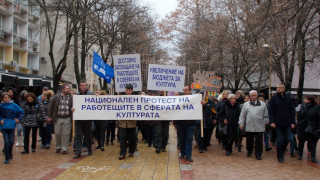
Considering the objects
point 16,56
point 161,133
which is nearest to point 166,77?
point 161,133

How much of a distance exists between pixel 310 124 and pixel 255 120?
4.60ft

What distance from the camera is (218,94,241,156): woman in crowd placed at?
387 inches

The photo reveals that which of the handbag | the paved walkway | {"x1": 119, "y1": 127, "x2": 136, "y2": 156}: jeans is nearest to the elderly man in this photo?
the paved walkway

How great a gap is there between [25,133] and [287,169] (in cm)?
698

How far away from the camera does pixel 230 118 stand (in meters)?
9.98

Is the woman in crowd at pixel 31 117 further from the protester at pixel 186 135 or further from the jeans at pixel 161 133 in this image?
the protester at pixel 186 135

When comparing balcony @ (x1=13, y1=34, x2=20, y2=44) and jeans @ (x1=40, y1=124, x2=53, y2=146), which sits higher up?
balcony @ (x1=13, y1=34, x2=20, y2=44)

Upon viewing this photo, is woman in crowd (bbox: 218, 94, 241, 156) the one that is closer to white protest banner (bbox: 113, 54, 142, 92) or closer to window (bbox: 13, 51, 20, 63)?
white protest banner (bbox: 113, 54, 142, 92)

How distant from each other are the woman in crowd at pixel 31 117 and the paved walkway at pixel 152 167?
0.51 meters

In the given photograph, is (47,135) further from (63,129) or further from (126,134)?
(126,134)

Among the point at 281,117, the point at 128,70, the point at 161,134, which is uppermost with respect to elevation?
the point at 128,70

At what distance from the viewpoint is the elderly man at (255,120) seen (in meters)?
9.15

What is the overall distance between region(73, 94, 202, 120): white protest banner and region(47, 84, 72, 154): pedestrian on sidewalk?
1.59 ft

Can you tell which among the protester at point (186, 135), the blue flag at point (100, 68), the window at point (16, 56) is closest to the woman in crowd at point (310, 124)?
the protester at point (186, 135)
